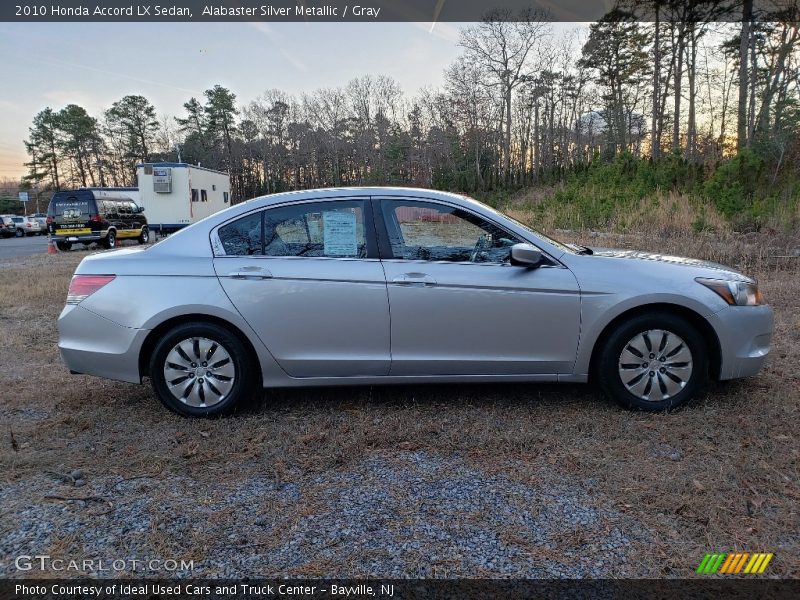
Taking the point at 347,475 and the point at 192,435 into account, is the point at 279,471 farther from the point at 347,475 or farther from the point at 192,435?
the point at 192,435

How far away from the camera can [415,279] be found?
3.37 meters

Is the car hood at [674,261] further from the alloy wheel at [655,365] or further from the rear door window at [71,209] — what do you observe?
the rear door window at [71,209]

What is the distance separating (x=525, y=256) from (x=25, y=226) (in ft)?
133

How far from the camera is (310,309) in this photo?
338 centimetres

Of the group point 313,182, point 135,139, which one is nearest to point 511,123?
point 313,182

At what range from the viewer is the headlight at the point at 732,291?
134 inches

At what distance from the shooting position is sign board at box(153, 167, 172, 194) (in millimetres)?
20456

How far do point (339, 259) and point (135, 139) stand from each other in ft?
211

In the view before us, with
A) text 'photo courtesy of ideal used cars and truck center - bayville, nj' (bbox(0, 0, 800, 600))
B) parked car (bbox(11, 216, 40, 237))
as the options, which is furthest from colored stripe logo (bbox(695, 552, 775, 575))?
parked car (bbox(11, 216, 40, 237))

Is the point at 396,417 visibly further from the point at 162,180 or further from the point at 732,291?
the point at 162,180

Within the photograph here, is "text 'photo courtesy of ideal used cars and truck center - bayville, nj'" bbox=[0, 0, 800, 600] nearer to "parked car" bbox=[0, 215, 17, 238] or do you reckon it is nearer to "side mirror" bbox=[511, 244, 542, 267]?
"side mirror" bbox=[511, 244, 542, 267]

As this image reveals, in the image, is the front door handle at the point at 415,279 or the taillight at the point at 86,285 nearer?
the front door handle at the point at 415,279

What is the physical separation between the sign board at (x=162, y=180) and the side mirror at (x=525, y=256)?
66.8 ft

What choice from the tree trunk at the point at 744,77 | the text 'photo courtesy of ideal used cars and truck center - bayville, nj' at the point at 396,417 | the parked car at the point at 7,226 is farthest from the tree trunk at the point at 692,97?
the parked car at the point at 7,226
